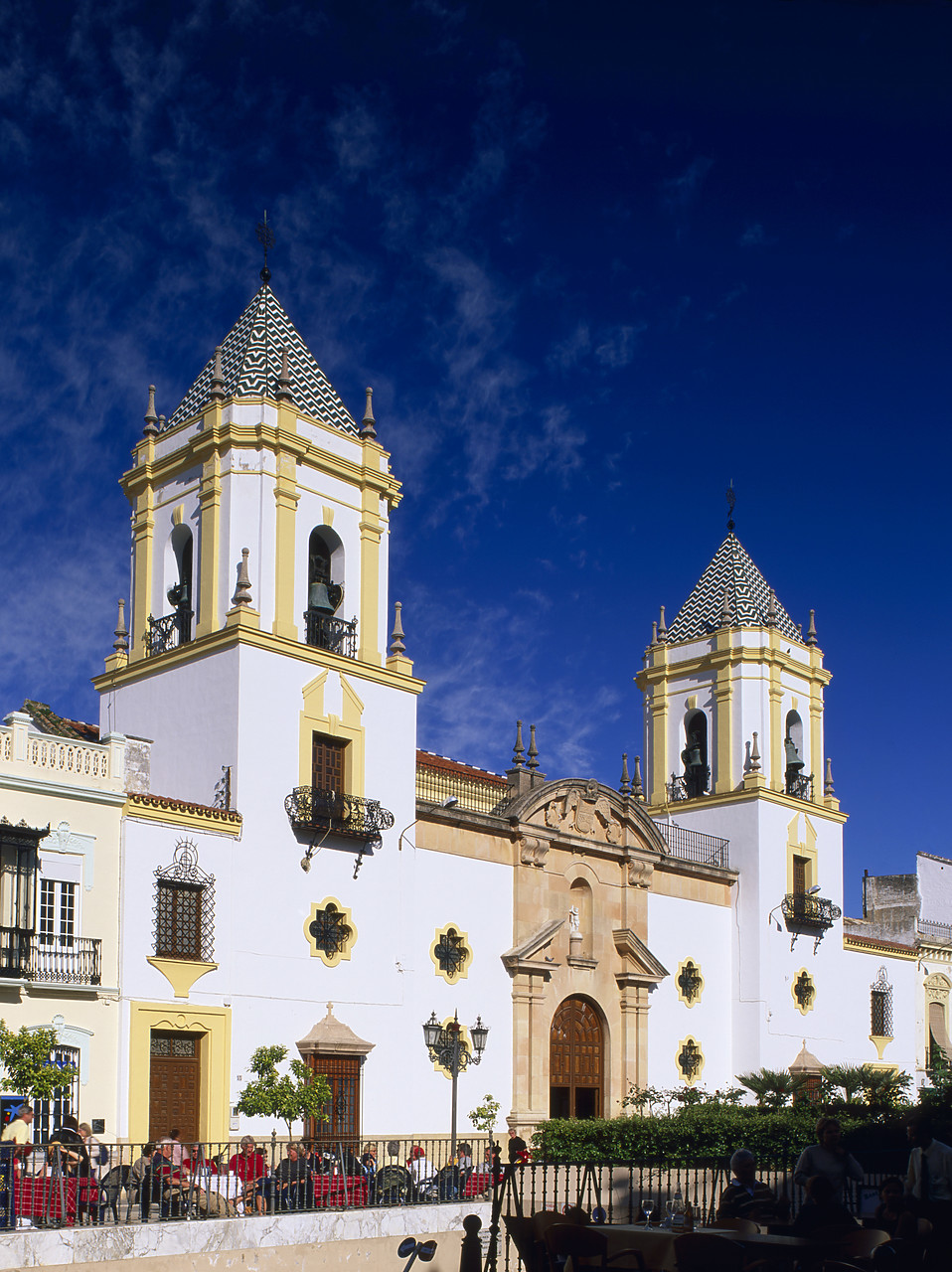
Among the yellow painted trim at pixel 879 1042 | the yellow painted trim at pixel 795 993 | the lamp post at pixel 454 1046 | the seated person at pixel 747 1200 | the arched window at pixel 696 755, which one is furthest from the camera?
the yellow painted trim at pixel 879 1042

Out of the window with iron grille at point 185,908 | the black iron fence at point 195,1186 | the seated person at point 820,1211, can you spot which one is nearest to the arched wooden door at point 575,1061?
the window with iron grille at point 185,908

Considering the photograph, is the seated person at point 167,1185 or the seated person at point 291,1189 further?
the seated person at point 291,1189

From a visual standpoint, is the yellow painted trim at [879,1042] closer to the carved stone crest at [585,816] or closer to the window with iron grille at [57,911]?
the carved stone crest at [585,816]

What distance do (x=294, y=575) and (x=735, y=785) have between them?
53.3 feet

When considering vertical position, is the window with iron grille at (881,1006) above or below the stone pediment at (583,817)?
below

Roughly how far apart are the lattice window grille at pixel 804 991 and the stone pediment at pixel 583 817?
610cm

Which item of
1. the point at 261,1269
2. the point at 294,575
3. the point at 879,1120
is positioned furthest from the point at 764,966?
the point at 261,1269

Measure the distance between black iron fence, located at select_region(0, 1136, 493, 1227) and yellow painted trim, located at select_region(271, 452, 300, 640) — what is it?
10.2 metres

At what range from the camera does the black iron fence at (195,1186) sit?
15.7m

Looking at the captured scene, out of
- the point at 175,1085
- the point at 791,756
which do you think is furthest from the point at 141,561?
the point at 791,756

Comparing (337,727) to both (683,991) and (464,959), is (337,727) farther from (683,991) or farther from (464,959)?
(683,991)

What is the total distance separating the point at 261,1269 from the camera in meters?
16.5

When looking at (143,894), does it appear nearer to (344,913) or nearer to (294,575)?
(344,913)

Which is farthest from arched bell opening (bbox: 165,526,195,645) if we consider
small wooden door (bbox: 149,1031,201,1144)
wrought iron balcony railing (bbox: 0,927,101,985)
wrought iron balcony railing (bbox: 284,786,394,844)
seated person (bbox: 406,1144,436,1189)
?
seated person (bbox: 406,1144,436,1189)
